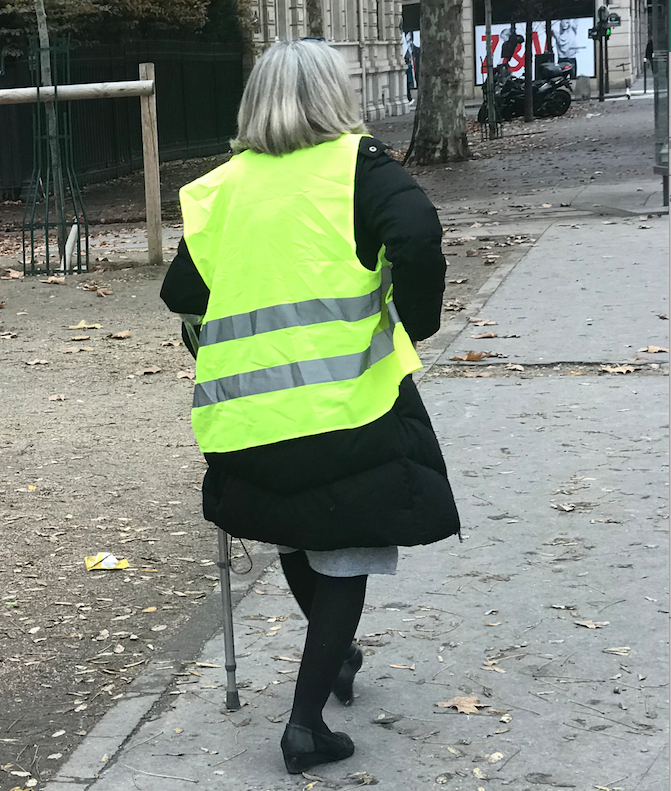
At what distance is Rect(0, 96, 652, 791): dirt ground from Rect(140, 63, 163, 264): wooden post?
0.30 meters

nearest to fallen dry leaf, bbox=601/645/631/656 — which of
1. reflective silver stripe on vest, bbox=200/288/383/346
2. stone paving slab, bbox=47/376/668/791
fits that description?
stone paving slab, bbox=47/376/668/791

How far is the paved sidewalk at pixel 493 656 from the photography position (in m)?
3.31

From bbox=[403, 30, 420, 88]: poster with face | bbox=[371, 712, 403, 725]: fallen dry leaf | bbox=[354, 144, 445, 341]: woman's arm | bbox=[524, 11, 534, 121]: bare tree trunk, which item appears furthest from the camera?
bbox=[403, 30, 420, 88]: poster with face

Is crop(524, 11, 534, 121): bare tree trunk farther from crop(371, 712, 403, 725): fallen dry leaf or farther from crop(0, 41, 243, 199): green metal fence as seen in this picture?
crop(371, 712, 403, 725): fallen dry leaf

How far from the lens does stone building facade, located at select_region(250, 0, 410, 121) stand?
1393 inches

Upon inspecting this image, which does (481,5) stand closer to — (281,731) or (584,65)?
(584,65)

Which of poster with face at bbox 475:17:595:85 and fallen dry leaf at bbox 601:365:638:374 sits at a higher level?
poster with face at bbox 475:17:595:85

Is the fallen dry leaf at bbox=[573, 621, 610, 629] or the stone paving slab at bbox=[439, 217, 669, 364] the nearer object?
the fallen dry leaf at bbox=[573, 621, 610, 629]

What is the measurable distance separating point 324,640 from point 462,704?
60 centimetres

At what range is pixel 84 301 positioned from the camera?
11203 mm

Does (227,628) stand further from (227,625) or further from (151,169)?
(151,169)

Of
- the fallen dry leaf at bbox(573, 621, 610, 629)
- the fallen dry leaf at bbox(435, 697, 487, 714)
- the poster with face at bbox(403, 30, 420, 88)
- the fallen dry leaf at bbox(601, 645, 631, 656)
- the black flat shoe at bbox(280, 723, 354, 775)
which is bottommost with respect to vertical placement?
the fallen dry leaf at bbox(435, 697, 487, 714)

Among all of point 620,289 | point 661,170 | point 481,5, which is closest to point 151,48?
point 661,170

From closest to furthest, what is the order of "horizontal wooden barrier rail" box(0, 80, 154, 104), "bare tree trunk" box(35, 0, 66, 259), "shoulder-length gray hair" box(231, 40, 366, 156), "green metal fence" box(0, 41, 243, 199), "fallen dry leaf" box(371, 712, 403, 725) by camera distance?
"shoulder-length gray hair" box(231, 40, 366, 156)
"fallen dry leaf" box(371, 712, 403, 725)
"horizontal wooden barrier rail" box(0, 80, 154, 104)
"bare tree trunk" box(35, 0, 66, 259)
"green metal fence" box(0, 41, 243, 199)
